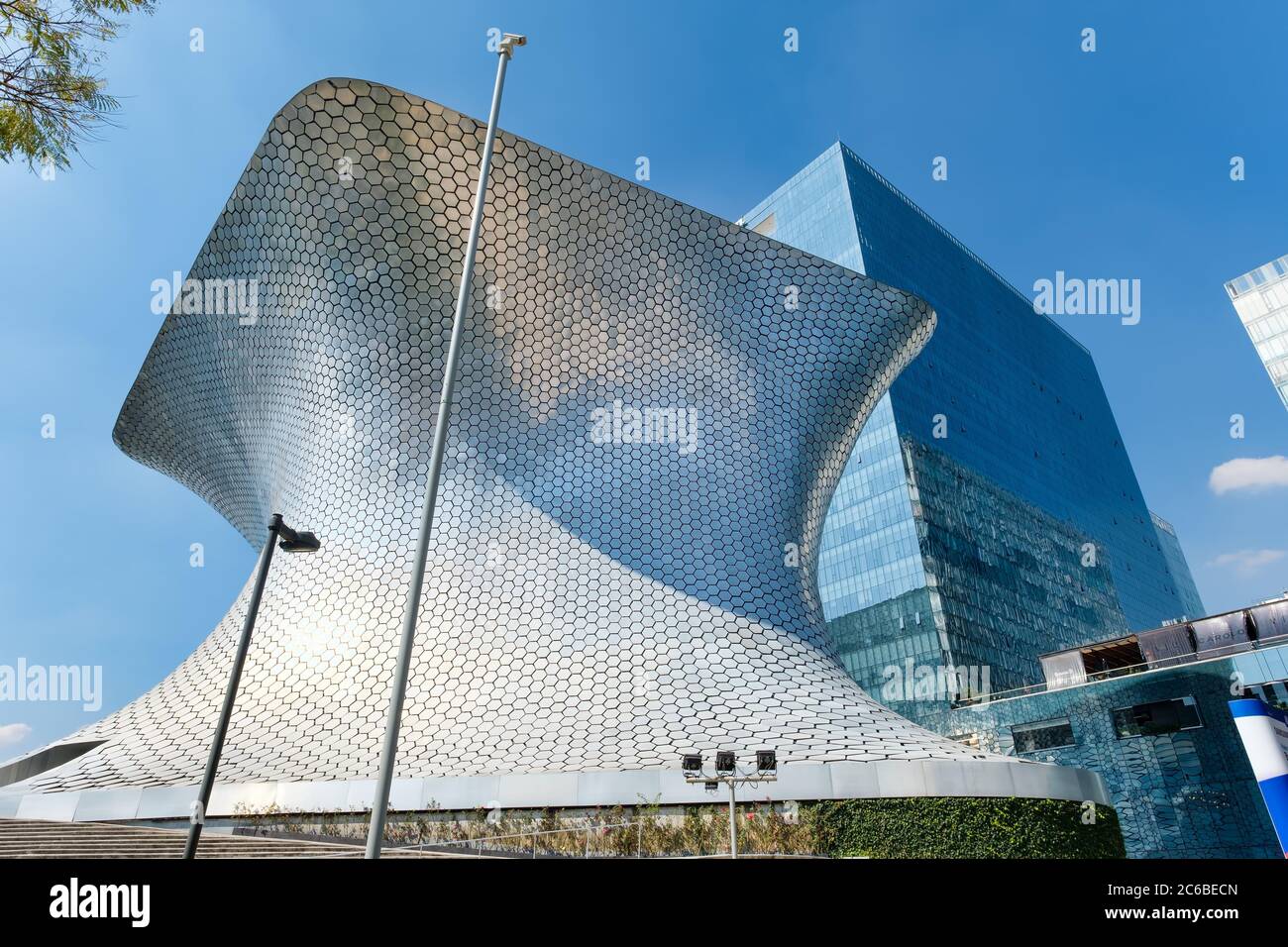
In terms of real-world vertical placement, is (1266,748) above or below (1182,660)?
below

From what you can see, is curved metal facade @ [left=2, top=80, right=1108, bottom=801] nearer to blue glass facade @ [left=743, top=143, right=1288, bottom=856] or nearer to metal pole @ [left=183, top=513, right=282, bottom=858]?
metal pole @ [left=183, top=513, right=282, bottom=858]

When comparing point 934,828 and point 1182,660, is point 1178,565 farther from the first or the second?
point 934,828

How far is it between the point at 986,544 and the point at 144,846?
53930mm

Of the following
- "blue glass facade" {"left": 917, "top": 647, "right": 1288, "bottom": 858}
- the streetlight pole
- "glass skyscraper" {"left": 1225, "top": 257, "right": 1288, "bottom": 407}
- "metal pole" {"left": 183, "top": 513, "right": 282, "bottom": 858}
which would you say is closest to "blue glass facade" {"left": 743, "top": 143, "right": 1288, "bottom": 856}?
"blue glass facade" {"left": 917, "top": 647, "right": 1288, "bottom": 858}

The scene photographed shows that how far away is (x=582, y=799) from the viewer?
43.3 feet

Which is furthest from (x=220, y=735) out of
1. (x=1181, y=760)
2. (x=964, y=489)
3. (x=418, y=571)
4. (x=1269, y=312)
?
(x=1269, y=312)

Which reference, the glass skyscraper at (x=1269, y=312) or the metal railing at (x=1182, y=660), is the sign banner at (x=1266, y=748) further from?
the glass skyscraper at (x=1269, y=312)

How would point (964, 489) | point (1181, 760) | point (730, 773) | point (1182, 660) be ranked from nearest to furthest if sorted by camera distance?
point (730, 773), point (1181, 760), point (1182, 660), point (964, 489)

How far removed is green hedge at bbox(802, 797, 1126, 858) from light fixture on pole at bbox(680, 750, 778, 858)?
3.25 ft

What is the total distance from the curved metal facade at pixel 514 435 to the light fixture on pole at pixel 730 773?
2460 mm

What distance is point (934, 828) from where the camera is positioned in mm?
12883

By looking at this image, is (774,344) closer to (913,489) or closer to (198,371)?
(198,371)

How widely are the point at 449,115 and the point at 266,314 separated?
7.38 m

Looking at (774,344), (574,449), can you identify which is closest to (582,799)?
(574,449)
